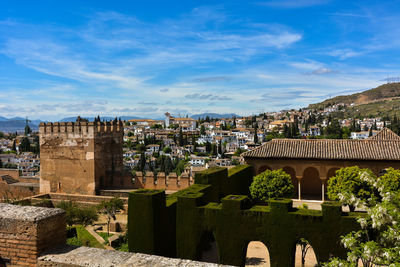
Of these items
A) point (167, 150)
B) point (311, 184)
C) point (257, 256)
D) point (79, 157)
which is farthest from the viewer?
point (167, 150)

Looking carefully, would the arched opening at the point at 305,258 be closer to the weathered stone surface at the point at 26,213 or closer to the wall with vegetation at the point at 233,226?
the wall with vegetation at the point at 233,226

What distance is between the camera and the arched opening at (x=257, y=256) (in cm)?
1263

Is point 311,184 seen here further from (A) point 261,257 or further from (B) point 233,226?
(B) point 233,226

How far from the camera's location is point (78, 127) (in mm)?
20266

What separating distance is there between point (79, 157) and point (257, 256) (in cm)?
1269

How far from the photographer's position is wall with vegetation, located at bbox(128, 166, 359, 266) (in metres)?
10.3

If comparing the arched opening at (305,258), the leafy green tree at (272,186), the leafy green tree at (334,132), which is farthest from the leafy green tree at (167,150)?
the arched opening at (305,258)

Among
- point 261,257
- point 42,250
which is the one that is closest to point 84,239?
point 261,257

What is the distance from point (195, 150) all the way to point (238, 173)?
90820mm

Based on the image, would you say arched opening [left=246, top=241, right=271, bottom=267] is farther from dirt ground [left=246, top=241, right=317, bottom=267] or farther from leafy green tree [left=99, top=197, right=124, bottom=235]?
leafy green tree [left=99, top=197, right=124, bottom=235]

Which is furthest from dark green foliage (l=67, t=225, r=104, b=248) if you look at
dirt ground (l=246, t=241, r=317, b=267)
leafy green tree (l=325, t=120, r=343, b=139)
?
leafy green tree (l=325, t=120, r=343, b=139)

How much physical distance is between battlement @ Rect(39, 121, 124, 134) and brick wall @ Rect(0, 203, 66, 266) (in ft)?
54.0

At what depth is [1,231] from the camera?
13.3 feet

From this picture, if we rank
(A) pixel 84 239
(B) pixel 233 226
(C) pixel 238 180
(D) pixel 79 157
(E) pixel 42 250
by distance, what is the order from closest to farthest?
(E) pixel 42 250 → (B) pixel 233 226 → (A) pixel 84 239 → (C) pixel 238 180 → (D) pixel 79 157
